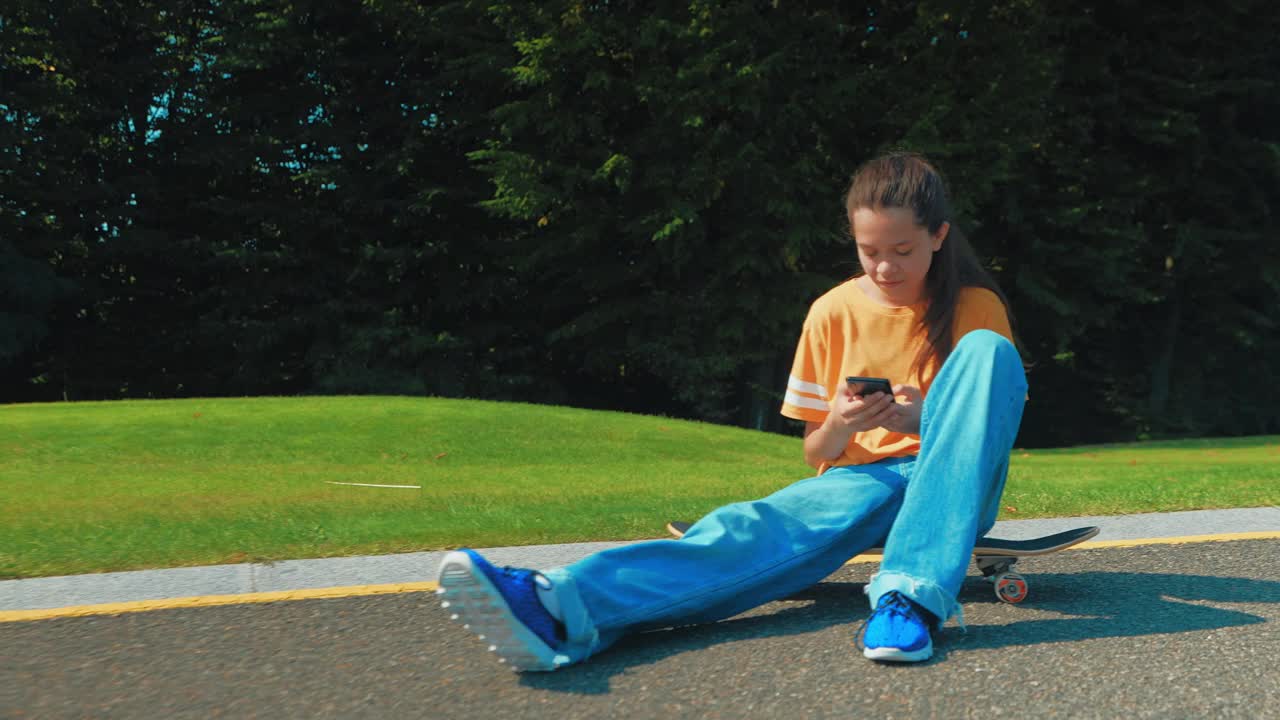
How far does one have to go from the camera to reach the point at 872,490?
3338 millimetres

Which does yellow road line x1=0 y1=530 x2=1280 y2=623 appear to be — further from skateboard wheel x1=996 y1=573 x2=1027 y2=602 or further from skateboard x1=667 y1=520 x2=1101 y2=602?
Answer: skateboard wheel x1=996 y1=573 x2=1027 y2=602

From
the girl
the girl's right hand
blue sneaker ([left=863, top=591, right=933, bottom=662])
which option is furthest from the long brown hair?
blue sneaker ([left=863, top=591, right=933, bottom=662])

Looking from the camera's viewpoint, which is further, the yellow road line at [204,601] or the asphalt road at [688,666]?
the yellow road line at [204,601]

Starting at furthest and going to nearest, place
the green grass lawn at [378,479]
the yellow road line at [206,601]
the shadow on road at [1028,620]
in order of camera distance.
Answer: the green grass lawn at [378,479], the yellow road line at [206,601], the shadow on road at [1028,620]

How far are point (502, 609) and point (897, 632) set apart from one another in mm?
1042

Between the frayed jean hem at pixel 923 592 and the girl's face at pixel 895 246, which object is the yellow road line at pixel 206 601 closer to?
the frayed jean hem at pixel 923 592

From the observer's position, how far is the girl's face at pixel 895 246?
10.7 feet

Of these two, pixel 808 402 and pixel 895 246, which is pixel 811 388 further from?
pixel 895 246

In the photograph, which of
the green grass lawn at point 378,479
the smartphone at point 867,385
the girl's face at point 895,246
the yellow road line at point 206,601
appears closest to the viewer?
the smartphone at point 867,385

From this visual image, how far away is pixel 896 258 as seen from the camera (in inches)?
132

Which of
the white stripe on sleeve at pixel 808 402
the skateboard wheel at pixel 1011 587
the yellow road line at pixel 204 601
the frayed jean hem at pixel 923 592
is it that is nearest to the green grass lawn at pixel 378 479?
the yellow road line at pixel 204 601

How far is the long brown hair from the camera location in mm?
3254

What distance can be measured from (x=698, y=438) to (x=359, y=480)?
4.27 m

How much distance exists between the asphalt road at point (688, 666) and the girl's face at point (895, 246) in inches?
41.6
